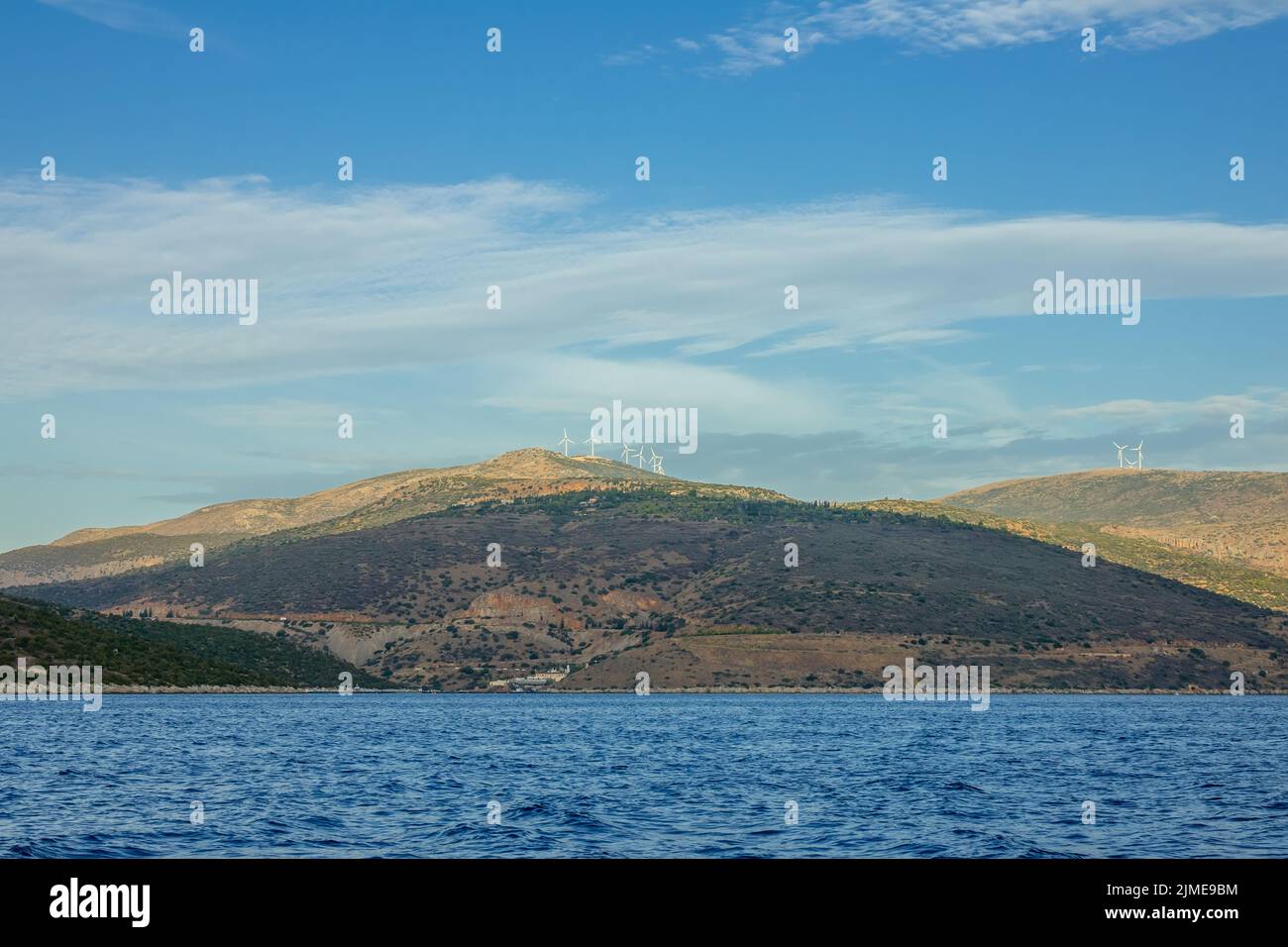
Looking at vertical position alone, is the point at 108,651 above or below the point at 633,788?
above

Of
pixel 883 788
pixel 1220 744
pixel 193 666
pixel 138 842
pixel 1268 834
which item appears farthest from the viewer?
pixel 193 666

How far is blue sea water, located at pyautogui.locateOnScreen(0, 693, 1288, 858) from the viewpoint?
40906mm

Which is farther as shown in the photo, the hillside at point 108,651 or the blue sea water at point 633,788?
the hillside at point 108,651

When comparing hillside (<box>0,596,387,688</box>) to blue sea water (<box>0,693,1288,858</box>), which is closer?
blue sea water (<box>0,693,1288,858</box>)

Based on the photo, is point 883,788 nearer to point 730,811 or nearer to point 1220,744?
point 730,811

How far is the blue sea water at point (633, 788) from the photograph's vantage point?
40906 mm

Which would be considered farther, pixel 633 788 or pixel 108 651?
pixel 108 651

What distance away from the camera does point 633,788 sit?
2280 inches

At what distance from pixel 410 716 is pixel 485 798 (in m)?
77.5
